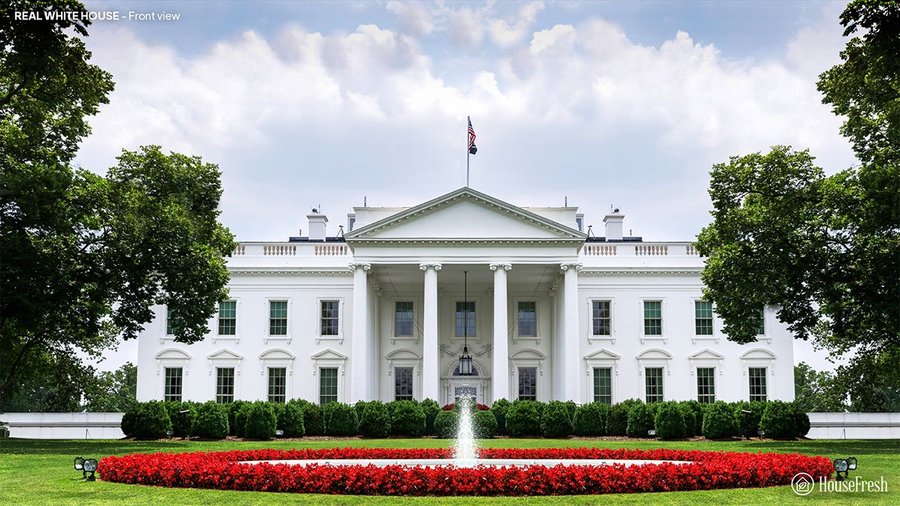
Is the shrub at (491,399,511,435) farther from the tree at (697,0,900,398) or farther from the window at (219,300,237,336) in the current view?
the window at (219,300,237,336)

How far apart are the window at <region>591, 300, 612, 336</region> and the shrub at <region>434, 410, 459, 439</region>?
12097 mm

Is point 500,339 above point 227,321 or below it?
below

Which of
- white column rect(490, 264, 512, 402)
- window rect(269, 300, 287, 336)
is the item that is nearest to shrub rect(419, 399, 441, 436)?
white column rect(490, 264, 512, 402)

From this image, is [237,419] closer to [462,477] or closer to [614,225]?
[462,477]

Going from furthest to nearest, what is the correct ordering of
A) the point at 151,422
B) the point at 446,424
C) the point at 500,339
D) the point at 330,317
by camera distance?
the point at 330,317 < the point at 500,339 < the point at 446,424 < the point at 151,422

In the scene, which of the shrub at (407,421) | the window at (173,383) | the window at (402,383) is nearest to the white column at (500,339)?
the shrub at (407,421)

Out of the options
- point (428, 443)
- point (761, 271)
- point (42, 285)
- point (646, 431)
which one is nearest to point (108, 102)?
point (42, 285)

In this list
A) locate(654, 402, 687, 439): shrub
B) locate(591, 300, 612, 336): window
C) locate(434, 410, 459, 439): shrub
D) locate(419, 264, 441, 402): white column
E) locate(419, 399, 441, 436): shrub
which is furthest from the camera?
locate(591, 300, 612, 336): window

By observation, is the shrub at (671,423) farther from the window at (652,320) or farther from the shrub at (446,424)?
the window at (652,320)

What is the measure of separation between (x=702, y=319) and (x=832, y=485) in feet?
97.6

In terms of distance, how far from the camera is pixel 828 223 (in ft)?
83.7

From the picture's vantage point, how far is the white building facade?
43.2 meters

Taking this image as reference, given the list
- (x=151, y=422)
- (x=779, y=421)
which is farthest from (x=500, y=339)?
(x=151, y=422)

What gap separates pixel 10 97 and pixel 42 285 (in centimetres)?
536
